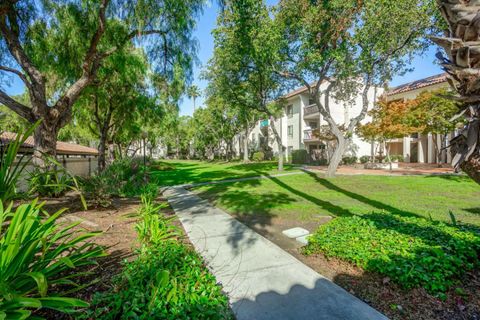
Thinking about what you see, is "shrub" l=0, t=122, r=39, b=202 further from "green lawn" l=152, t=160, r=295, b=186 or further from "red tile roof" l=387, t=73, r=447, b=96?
"red tile roof" l=387, t=73, r=447, b=96

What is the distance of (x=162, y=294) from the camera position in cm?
237

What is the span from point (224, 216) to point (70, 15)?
29.7 feet

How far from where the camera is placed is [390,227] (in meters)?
4.38

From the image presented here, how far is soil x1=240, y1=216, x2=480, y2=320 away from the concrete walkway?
20cm

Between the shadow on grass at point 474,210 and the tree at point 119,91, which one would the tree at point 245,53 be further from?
the shadow on grass at point 474,210

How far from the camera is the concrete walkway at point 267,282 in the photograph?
8.61 ft

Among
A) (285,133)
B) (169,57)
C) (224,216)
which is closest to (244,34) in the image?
(169,57)

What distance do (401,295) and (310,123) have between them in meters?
28.1

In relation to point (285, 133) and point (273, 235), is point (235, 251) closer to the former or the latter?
point (273, 235)

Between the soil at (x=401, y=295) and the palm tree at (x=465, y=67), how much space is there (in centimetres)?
153

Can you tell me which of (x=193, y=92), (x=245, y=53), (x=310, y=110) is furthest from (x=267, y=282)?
(x=193, y=92)

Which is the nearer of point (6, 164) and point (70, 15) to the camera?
point (6, 164)

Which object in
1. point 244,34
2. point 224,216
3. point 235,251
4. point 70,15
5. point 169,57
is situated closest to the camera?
point 235,251

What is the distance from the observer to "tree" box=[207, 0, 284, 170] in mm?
11898
